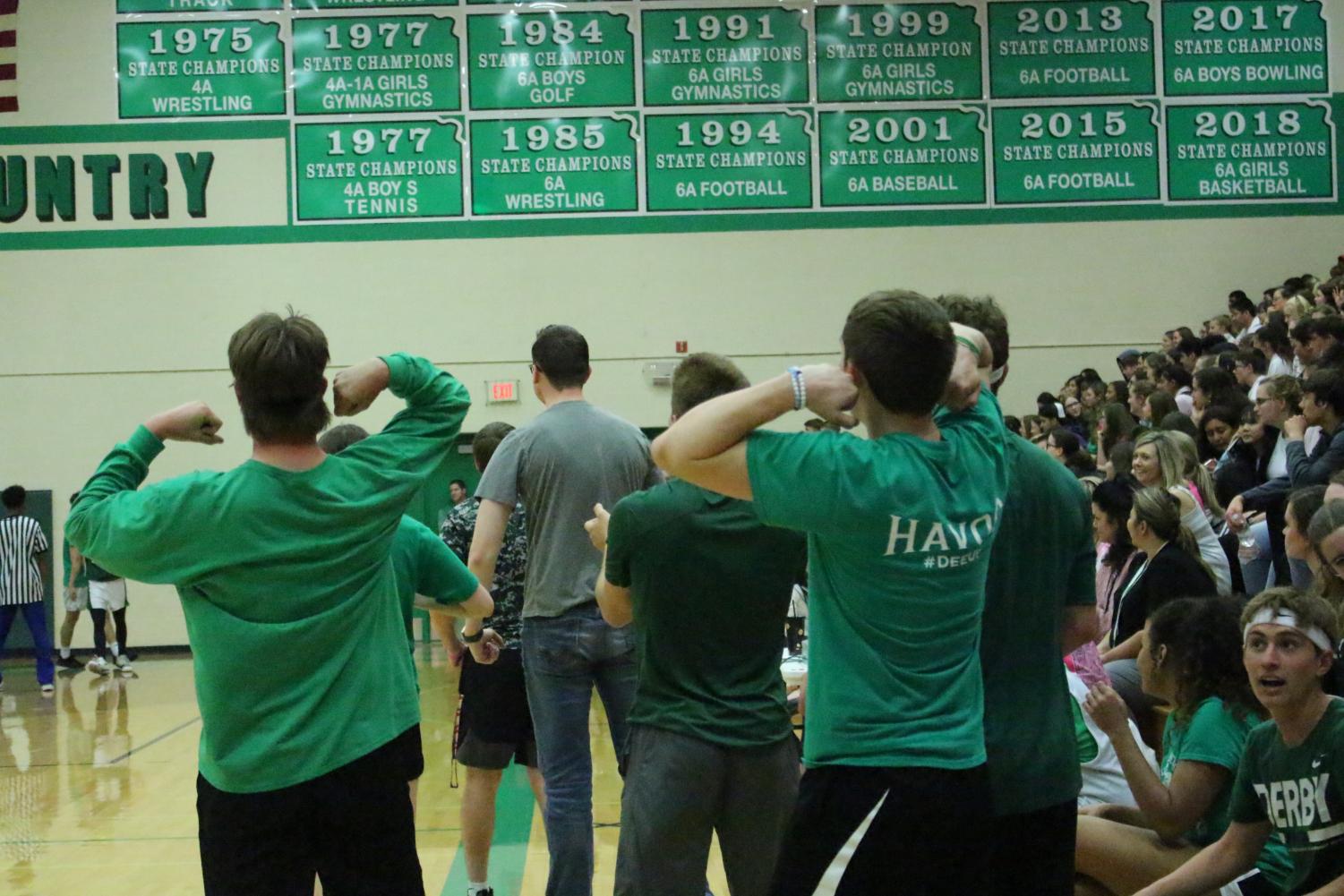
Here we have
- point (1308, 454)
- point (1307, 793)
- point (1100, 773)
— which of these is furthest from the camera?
point (1308, 454)

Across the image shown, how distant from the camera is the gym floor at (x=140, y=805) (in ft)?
18.5

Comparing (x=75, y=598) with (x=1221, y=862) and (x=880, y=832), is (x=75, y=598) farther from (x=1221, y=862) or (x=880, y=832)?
(x=880, y=832)

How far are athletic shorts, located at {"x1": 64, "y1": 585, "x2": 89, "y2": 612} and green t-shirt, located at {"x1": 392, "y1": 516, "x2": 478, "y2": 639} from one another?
11.7 meters

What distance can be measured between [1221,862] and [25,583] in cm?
1095

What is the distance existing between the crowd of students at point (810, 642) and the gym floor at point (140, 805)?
2.30 m

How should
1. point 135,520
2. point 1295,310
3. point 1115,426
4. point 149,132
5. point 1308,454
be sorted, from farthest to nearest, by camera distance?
point 149,132 < point 1295,310 < point 1115,426 < point 1308,454 < point 135,520

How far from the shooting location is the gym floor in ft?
18.5

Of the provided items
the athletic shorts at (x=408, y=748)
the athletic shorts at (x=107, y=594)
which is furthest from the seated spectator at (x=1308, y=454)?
the athletic shorts at (x=107, y=594)

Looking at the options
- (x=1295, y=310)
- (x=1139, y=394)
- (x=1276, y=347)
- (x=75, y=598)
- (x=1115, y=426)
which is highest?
(x=1295, y=310)

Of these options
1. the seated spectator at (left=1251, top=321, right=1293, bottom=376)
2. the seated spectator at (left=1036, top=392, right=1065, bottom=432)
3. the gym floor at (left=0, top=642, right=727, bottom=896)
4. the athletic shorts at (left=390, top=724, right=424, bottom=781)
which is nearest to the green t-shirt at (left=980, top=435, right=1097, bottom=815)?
the athletic shorts at (left=390, top=724, right=424, bottom=781)

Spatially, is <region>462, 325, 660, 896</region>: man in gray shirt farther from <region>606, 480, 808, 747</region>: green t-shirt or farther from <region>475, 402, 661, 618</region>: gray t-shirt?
<region>606, 480, 808, 747</region>: green t-shirt

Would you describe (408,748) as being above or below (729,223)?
below

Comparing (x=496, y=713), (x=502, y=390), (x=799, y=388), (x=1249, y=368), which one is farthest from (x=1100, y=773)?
(x=502, y=390)

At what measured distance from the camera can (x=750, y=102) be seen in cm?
1399
